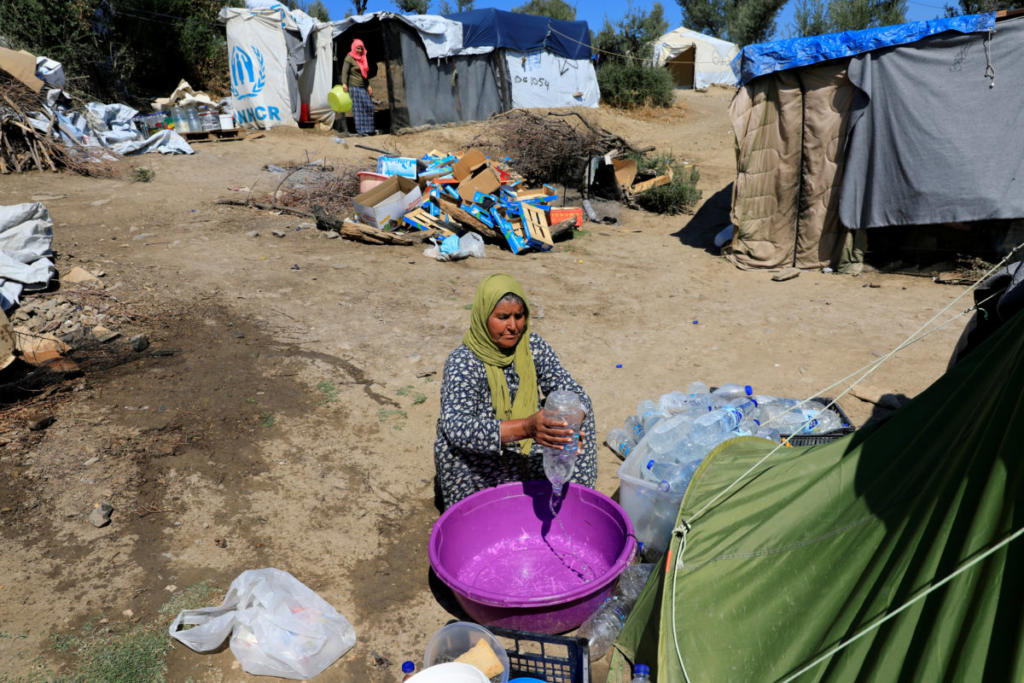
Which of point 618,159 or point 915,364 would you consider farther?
point 618,159

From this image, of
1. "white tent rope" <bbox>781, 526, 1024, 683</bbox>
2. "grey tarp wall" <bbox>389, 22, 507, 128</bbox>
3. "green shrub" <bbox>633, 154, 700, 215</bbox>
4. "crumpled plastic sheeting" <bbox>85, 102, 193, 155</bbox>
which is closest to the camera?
"white tent rope" <bbox>781, 526, 1024, 683</bbox>

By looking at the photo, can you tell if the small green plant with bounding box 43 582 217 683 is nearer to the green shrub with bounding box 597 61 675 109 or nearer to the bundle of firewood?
the bundle of firewood

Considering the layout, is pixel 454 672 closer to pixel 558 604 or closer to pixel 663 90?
pixel 558 604

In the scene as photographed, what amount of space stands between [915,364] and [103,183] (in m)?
11.1

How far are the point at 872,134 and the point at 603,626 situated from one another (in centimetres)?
628

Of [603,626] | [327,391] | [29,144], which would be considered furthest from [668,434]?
[29,144]

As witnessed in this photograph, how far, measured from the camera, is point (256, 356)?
4.70 meters

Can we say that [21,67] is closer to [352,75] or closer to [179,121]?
[179,121]

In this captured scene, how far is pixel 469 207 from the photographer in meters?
8.41

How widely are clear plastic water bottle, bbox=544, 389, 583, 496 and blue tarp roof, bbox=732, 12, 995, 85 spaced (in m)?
5.67

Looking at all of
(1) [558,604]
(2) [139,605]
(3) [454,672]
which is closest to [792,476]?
(1) [558,604]

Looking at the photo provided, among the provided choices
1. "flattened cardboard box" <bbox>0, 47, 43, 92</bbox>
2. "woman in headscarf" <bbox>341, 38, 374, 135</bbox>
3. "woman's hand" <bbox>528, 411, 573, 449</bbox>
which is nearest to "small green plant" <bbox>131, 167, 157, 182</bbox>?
"flattened cardboard box" <bbox>0, 47, 43, 92</bbox>

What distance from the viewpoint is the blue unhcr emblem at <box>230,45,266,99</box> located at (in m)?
14.5

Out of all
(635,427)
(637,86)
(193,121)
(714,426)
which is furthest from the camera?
(637,86)
